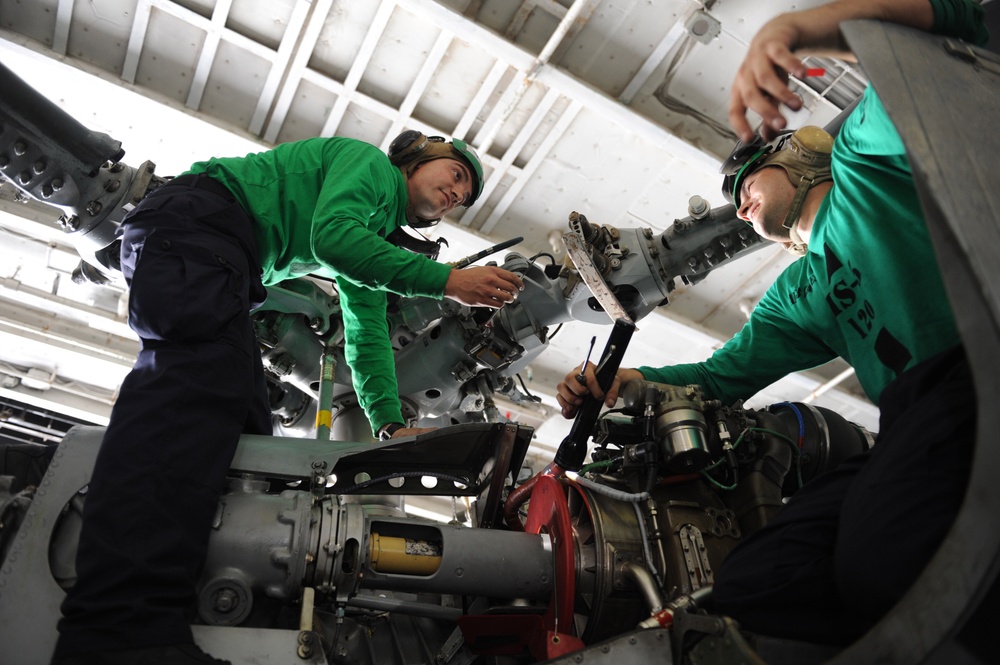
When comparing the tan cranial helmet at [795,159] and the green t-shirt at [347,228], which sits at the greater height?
the tan cranial helmet at [795,159]

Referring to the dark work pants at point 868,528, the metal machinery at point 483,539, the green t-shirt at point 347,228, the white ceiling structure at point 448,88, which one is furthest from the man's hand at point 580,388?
the white ceiling structure at point 448,88

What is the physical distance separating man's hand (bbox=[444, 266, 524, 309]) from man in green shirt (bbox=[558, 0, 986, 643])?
0.98 m

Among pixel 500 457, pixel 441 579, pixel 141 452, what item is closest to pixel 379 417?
→ pixel 500 457

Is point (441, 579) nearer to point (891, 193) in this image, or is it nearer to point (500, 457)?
point (500, 457)

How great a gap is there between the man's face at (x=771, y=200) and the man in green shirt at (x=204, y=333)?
1.00 m

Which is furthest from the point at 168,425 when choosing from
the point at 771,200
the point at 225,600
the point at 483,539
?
the point at 771,200

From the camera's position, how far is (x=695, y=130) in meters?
6.36

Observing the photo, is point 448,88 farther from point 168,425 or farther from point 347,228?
point 168,425

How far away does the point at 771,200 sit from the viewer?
295cm

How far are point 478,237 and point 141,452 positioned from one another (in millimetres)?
4877

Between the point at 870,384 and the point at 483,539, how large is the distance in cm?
115

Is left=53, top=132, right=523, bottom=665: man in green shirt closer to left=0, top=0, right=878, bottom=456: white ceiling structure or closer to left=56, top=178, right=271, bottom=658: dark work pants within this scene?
left=56, top=178, right=271, bottom=658: dark work pants

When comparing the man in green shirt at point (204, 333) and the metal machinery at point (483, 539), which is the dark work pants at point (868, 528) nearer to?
the metal machinery at point (483, 539)

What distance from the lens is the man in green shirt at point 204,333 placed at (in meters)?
1.81
